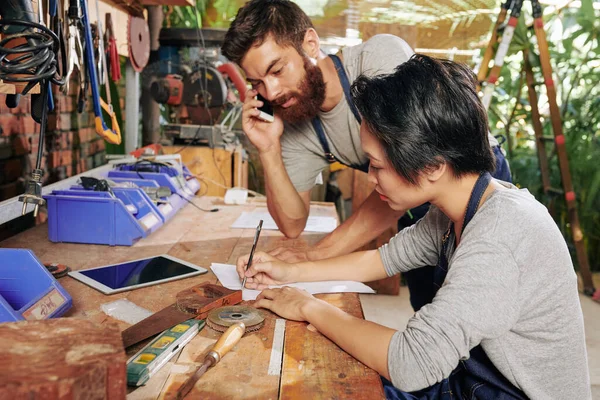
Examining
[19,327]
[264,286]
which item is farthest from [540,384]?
[19,327]

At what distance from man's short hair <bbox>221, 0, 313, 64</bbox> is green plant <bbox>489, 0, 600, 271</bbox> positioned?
275 centimetres

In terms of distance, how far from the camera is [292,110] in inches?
77.1

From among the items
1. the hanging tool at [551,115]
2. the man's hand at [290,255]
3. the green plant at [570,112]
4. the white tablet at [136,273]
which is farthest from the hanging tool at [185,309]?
the green plant at [570,112]

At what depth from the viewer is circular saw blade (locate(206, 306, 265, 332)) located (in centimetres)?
122

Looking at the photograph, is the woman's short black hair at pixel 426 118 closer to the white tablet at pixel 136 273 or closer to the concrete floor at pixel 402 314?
the white tablet at pixel 136 273

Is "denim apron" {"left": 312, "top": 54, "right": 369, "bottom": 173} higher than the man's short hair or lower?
lower

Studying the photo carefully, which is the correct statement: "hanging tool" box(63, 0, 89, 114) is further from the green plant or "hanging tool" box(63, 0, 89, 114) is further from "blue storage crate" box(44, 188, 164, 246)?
the green plant

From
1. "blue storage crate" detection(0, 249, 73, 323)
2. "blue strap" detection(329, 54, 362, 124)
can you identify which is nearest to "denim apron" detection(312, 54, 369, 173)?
"blue strap" detection(329, 54, 362, 124)

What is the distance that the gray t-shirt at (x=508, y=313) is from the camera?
3.33 feet

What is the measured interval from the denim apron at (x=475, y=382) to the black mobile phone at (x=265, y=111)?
986 millimetres

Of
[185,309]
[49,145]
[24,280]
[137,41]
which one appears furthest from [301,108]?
[137,41]

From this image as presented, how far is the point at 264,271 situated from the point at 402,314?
2178mm

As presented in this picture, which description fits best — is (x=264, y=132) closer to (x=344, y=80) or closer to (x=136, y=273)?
(x=344, y=80)

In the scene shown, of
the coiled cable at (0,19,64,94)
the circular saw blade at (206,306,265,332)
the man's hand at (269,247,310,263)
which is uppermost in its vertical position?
the coiled cable at (0,19,64,94)
